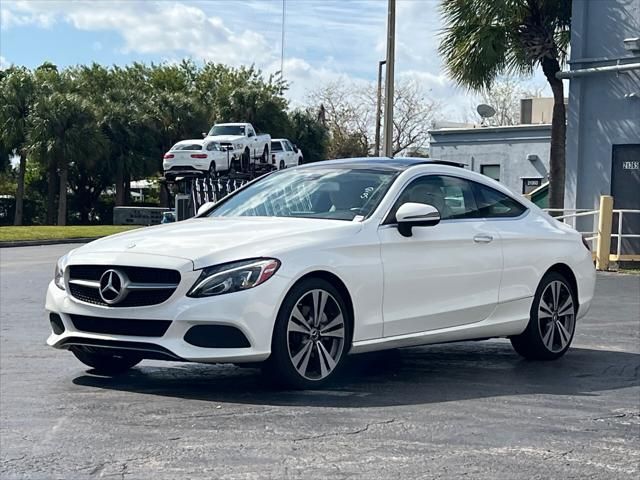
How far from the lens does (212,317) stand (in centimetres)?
634

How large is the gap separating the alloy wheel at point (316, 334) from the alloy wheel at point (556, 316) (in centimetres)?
230

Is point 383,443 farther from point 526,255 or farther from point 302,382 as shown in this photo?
point 526,255

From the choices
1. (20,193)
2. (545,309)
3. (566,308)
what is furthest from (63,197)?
(545,309)

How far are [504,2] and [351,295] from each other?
1812 centimetres

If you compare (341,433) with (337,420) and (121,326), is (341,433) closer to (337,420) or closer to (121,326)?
(337,420)

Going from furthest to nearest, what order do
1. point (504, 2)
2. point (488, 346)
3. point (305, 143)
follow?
1. point (305, 143)
2. point (504, 2)
3. point (488, 346)

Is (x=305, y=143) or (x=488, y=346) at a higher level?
(x=305, y=143)

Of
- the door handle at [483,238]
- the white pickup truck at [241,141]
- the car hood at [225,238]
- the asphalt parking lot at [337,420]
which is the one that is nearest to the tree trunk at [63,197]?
the white pickup truck at [241,141]

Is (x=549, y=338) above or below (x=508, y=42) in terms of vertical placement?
below

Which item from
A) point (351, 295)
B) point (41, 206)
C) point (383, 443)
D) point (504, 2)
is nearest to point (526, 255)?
point (351, 295)

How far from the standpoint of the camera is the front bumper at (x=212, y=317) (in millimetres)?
6348

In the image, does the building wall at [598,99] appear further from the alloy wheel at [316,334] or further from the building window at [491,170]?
the building window at [491,170]

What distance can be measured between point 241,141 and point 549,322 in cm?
2608

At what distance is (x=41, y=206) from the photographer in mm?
57719
